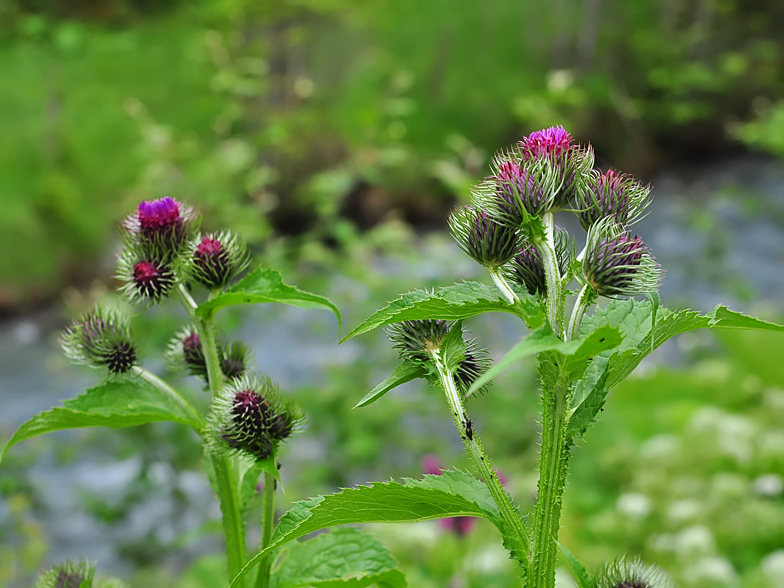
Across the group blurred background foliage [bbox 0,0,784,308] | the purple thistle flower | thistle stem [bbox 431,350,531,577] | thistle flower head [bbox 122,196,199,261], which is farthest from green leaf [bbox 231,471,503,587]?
blurred background foliage [bbox 0,0,784,308]

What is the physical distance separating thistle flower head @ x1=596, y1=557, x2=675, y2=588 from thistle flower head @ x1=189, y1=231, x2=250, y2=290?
0.47 m

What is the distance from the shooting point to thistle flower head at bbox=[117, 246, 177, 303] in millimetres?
768

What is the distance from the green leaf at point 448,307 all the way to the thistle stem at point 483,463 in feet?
0.21

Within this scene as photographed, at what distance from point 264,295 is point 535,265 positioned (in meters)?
0.26

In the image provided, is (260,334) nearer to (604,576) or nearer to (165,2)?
(604,576)

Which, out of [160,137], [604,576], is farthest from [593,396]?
[160,137]

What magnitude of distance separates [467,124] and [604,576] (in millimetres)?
7681

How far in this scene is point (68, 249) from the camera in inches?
250

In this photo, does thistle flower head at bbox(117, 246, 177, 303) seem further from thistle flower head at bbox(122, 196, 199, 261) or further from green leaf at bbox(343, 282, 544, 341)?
green leaf at bbox(343, 282, 544, 341)

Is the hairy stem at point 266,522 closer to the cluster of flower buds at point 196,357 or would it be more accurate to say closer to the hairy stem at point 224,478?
the hairy stem at point 224,478

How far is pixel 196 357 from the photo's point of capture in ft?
2.68

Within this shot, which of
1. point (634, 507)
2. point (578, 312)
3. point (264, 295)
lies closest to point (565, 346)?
point (578, 312)

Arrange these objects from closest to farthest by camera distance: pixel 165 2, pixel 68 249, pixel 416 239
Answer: pixel 68 249 → pixel 416 239 → pixel 165 2

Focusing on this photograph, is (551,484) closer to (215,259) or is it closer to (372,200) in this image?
(215,259)
